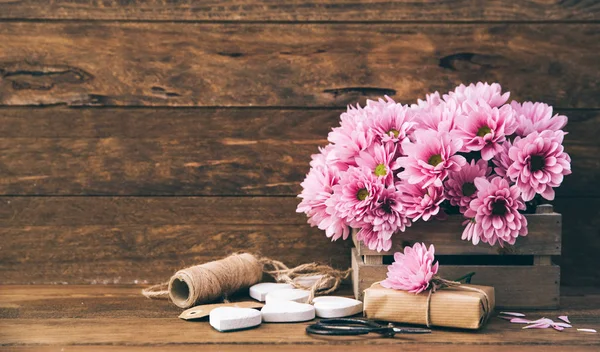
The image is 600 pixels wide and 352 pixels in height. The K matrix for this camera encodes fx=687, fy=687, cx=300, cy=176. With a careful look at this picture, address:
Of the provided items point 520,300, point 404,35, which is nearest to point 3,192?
point 404,35

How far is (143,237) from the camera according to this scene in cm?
152

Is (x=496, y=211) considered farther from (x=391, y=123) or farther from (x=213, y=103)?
(x=213, y=103)

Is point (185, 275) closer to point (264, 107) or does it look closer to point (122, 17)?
point (264, 107)

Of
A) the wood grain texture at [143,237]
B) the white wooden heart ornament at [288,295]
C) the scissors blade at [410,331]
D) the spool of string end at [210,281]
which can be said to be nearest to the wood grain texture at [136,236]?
the wood grain texture at [143,237]

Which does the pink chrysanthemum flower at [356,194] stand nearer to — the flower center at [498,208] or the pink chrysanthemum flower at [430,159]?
the pink chrysanthemum flower at [430,159]

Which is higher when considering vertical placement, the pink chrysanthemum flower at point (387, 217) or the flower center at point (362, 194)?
the flower center at point (362, 194)

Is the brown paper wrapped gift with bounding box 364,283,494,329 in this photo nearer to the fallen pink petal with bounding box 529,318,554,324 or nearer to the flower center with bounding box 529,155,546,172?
the fallen pink petal with bounding box 529,318,554,324

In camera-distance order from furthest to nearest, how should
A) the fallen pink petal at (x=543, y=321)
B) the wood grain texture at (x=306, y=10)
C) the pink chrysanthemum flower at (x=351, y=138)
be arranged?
the wood grain texture at (x=306, y=10), the pink chrysanthemum flower at (x=351, y=138), the fallen pink petal at (x=543, y=321)

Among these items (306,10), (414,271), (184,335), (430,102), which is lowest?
(184,335)

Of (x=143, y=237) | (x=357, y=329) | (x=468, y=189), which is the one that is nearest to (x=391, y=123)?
(x=468, y=189)

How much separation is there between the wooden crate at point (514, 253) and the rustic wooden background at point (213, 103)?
0.99 feet

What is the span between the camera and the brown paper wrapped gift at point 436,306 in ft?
3.50

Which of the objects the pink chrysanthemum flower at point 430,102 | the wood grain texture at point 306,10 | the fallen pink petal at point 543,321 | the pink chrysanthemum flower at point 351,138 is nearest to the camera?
the fallen pink petal at point 543,321

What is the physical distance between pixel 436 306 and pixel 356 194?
245 millimetres
